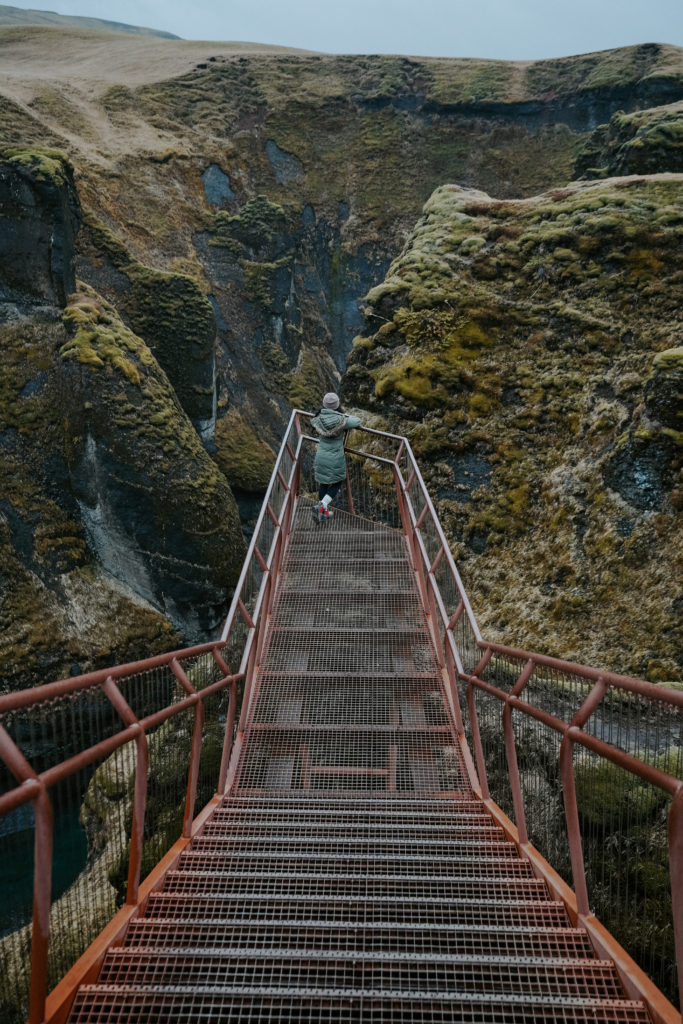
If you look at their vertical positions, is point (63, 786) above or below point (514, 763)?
above

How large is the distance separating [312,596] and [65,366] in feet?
58.0

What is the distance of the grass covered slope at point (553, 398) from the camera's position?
8773 mm

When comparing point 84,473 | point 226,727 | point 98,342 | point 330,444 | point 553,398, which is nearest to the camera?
point 226,727

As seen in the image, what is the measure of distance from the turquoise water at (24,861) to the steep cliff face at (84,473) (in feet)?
59.5

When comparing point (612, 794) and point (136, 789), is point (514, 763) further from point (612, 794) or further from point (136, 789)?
point (136, 789)

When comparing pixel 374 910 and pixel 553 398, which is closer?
pixel 374 910

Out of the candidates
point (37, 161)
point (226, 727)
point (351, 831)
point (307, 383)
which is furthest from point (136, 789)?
point (307, 383)

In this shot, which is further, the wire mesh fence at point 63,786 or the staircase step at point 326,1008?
the wire mesh fence at point 63,786

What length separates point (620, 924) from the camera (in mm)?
4145

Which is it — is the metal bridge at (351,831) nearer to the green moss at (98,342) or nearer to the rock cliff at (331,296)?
the rock cliff at (331,296)

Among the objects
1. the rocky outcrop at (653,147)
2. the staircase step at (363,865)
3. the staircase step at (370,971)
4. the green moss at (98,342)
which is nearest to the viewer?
the staircase step at (370,971)

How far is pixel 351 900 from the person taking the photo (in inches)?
119

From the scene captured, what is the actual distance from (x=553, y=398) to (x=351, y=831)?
892 centimetres

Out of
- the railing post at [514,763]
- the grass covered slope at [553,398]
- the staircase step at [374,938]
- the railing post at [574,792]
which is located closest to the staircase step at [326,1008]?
the staircase step at [374,938]
